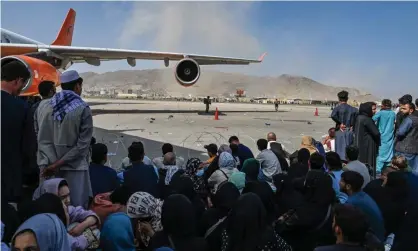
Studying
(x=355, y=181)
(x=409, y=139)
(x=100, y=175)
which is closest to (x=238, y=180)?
(x=355, y=181)

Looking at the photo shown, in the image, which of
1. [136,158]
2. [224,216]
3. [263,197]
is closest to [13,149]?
[136,158]

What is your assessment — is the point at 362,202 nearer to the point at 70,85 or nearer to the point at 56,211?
the point at 56,211

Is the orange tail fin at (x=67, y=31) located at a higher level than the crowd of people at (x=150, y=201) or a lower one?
higher

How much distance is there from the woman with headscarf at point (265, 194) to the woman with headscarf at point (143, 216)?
994 millimetres

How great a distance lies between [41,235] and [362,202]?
2.55 m

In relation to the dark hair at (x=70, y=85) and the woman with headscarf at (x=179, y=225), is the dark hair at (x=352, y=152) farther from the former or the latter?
the dark hair at (x=70, y=85)

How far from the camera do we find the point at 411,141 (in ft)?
21.4

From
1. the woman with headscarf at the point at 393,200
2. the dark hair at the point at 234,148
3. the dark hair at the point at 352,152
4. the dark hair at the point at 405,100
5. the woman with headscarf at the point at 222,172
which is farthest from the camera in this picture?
the dark hair at the point at 405,100

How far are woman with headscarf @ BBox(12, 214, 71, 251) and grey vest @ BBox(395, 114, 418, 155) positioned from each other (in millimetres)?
5899

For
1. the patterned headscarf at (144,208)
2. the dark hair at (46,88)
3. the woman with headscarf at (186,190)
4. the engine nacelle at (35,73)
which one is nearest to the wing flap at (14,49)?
the engine nacelle at (35,73)

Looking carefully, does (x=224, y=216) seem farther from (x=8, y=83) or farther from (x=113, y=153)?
(x=113, y=153)

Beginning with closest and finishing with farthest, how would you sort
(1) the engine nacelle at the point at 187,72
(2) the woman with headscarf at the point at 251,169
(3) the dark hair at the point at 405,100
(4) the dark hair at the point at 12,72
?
(4) the dark hair at the point at 12,72
(2) the woman with headscarf at the point at 251,169
(3) the dark hair at the point at 405,100
(1) the engine nacelle at the point at 187,72

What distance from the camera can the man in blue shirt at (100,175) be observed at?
3972 millimetres

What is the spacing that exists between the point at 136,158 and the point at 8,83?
→ 159 cm
